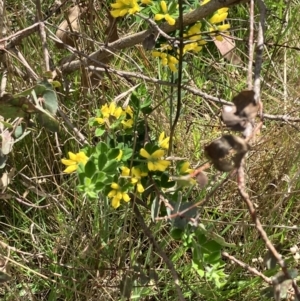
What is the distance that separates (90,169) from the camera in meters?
0.87

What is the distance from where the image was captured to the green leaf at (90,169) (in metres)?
0.86

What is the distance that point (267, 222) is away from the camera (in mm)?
1253

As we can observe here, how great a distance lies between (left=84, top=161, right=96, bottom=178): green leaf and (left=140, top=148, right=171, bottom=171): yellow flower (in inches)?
3.2

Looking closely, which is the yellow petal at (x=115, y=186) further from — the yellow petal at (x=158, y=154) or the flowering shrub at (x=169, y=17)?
the flowering shrub at (x=169, y=17)

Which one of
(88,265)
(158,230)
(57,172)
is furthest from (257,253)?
(57,172)

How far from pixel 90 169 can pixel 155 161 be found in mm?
106

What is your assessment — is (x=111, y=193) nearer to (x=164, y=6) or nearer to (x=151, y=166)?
(x=151, y=166)

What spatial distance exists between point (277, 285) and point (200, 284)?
0.56 meters

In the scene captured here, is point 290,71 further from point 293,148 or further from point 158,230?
point 158,230

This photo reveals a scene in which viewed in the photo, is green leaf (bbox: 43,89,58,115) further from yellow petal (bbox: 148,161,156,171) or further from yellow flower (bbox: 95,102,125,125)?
yellow petal (bbox: 148,161,156,171)


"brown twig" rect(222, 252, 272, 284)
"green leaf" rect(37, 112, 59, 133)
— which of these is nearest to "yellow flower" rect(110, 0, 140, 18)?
"green leaf" rect(37, 112, 59, 133)

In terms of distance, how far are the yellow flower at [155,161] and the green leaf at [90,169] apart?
0.26 feet

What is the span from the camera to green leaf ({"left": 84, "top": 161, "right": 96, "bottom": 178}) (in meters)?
0.86

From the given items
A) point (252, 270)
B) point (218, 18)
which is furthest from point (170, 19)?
point (252, 270)
